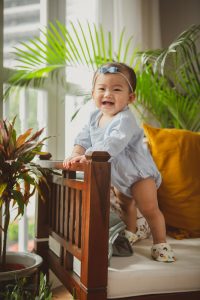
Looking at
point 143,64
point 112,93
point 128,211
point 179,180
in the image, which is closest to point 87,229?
point 128,211

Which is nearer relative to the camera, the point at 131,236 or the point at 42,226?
the point at 131,236

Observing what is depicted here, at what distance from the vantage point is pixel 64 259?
5.03 ft

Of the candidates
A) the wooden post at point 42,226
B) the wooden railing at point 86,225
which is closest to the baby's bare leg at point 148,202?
the wooden railing at point 86,225

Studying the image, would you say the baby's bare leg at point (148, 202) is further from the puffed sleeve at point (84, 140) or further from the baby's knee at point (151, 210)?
the puffed sleeve at point (84, 140)

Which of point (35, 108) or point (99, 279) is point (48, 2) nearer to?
point (35, 108)

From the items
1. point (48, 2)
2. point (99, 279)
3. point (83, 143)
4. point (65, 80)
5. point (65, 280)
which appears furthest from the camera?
point (65, 80)

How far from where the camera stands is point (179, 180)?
188 centimetres

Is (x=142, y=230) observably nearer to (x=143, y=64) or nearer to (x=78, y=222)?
(x=78, y=222)

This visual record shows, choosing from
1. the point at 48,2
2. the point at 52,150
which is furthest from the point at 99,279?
the point at 48,2

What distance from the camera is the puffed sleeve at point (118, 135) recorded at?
145 centimetres

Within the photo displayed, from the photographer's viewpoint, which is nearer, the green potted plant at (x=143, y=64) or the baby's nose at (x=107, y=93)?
the baby's nose at (x=107, y=93)

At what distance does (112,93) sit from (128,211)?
1.68 feet

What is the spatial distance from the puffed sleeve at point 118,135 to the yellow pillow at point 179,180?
43 centimetres

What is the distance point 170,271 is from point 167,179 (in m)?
0.64
